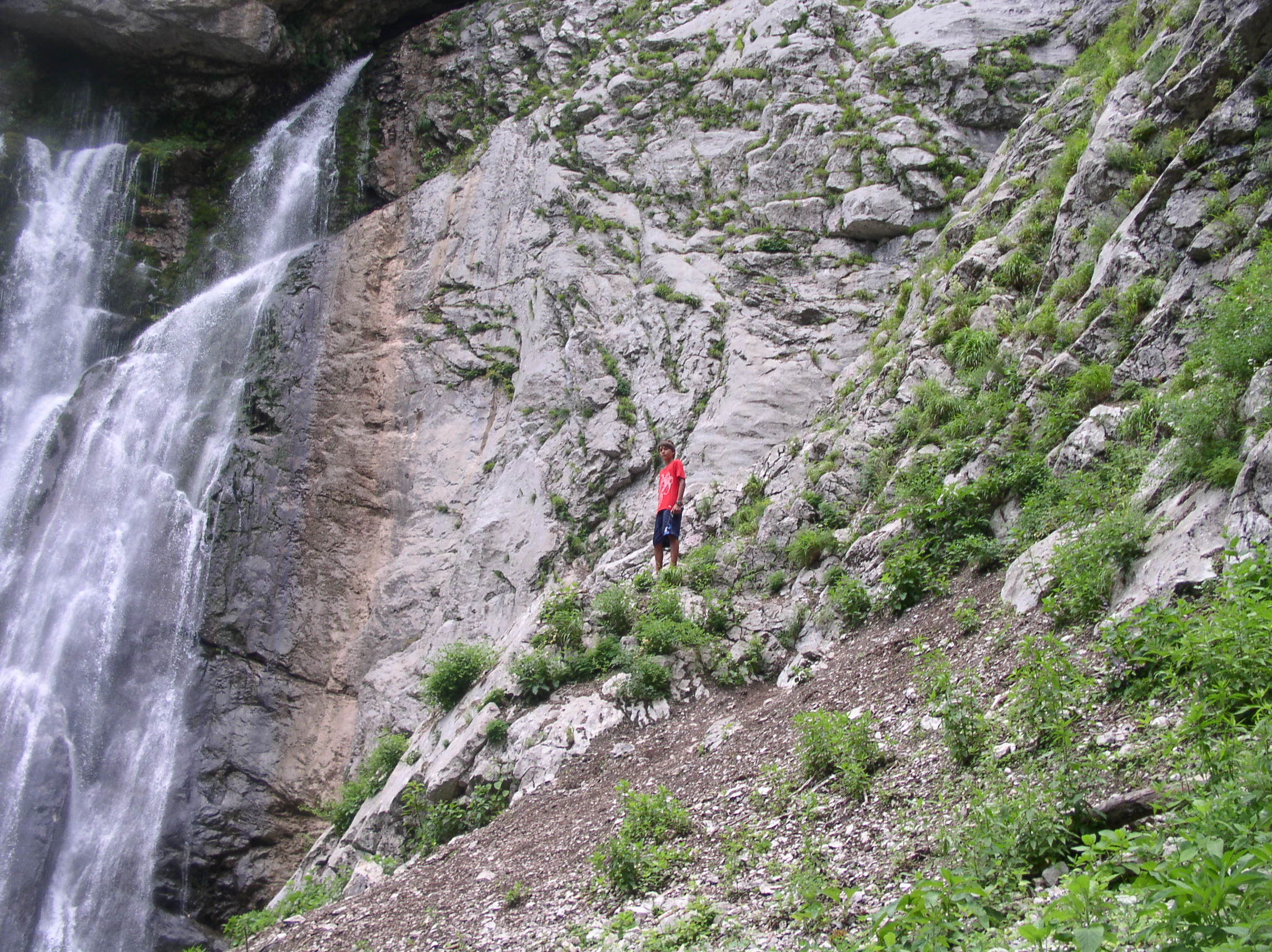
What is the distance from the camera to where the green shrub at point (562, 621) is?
33.7 ft

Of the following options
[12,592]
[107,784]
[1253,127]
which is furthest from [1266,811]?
[12,592]

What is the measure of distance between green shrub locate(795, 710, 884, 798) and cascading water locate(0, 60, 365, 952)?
1287cm

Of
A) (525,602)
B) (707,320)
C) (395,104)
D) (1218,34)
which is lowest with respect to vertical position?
(525,602)

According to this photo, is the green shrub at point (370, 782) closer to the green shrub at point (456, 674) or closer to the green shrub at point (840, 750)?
the green shrub at point (456, 674)

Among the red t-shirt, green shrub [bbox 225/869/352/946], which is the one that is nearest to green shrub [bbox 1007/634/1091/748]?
the red t-shirt

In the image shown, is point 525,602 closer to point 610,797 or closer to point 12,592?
point 610,797

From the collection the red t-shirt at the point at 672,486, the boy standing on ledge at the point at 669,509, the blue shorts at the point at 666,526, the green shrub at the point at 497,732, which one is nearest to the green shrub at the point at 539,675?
the green shrub at the point at 497,732

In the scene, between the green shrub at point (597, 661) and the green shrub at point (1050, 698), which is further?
the green shrub at point (597, 661)

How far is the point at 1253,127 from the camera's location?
751 cm

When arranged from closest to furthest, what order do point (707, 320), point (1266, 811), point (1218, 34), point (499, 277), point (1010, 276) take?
point (1266, 811)
point (1218, 34)
point (1010, 276)
point (707, 320)
point (499, 277)

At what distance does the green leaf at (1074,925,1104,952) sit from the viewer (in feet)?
7.88

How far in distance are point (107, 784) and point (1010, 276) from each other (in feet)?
54.7

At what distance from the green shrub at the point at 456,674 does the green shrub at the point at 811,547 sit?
14.6ft

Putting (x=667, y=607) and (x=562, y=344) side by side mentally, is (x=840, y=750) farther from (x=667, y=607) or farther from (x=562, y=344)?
(x=562, y=344)
